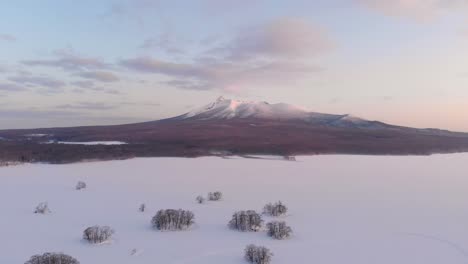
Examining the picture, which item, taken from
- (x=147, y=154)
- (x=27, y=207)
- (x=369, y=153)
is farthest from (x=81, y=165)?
(x=369, y=153)

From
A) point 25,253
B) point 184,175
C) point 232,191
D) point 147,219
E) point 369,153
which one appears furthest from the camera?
point 369,153

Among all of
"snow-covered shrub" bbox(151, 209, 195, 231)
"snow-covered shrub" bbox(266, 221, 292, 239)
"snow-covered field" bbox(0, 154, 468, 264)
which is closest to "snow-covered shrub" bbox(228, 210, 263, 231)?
"snow-covered field" bbox(0, 154, 468, 264)

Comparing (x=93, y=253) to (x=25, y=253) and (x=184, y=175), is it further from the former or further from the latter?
(x=184, y=175)

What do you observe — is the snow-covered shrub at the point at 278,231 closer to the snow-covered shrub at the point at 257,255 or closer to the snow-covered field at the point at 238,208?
the snow-covered field at the point at 238,208

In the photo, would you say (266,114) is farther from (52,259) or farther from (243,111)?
(52,259)

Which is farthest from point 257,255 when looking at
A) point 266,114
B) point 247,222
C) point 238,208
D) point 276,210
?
point 266,114

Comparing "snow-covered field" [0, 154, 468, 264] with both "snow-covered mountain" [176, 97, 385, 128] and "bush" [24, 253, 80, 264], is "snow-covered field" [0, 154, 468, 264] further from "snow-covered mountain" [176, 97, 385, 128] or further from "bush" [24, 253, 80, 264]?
"snow-covered mountain" [176, 97, 385, 128]
